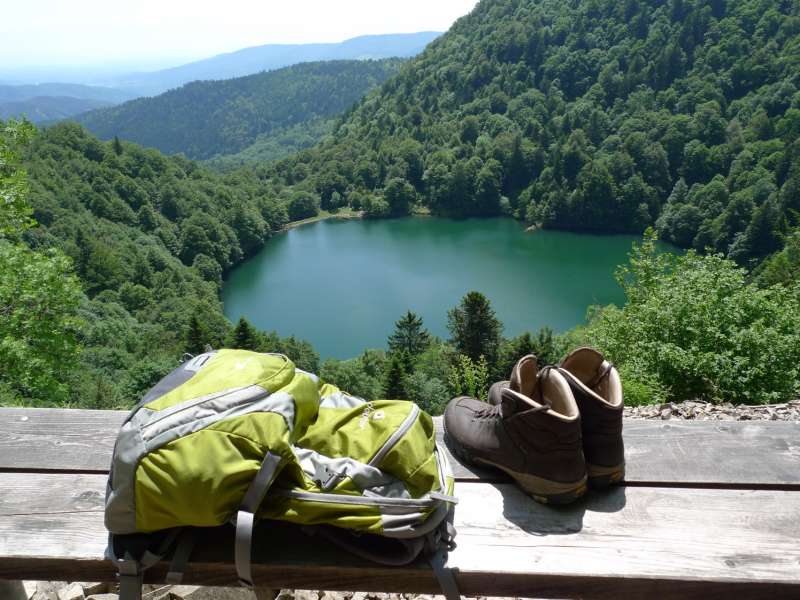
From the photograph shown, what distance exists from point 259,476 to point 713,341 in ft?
23.1

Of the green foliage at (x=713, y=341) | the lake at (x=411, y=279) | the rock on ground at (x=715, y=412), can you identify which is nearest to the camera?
the rock on ground at (x=715, y=412)

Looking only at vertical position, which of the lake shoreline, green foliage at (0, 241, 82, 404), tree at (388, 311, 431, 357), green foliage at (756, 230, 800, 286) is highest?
green foliage at (0, 241, 82, 404)

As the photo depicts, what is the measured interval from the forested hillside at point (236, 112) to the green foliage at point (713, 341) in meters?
170

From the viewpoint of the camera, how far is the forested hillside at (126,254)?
9602 mm

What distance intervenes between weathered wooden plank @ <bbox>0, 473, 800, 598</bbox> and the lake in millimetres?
41889

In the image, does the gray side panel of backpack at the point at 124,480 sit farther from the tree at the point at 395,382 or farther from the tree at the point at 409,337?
the tree at the point at 409,337

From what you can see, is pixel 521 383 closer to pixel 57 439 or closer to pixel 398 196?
pixel 57 439

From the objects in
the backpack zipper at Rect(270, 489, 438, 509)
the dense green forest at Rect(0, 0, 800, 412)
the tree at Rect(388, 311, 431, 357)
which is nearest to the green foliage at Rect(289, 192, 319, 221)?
the dense green forest at Rect(0, 0, 800, 412)

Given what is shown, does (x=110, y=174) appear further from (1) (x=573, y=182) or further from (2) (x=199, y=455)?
(2) (x=199, y=455)

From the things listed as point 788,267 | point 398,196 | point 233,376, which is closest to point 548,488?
point 233,376

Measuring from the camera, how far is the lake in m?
48.0

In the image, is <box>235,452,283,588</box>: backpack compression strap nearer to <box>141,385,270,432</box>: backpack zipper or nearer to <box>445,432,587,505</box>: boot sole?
<box>141,385,270,432</box>: backpack zipper

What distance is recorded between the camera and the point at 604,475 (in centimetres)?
181

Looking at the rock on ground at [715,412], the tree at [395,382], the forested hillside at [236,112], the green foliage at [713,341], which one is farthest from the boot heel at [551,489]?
the forested hillside at [236,112]
